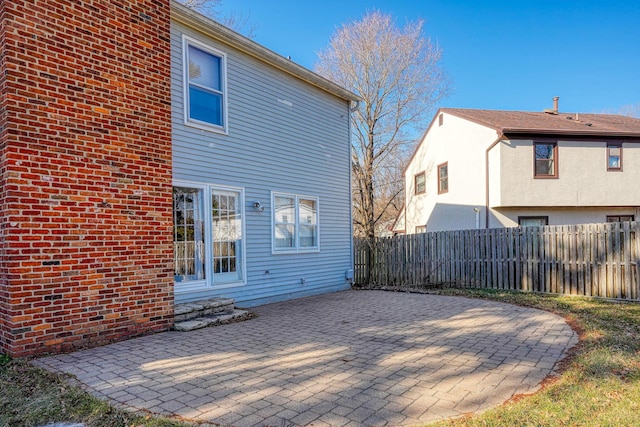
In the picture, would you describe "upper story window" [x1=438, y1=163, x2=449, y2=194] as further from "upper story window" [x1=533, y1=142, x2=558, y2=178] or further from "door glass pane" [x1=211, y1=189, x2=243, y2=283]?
"door glass pane" [x1=211, y1=189, x2=243, y2=283]

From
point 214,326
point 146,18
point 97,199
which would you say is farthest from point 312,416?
point 146,18

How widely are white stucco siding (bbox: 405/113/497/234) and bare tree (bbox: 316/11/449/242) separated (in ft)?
5.39

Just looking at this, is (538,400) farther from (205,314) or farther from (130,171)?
(130,171)

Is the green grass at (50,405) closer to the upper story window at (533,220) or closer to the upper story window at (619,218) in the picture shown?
the upper story window at (533,220)

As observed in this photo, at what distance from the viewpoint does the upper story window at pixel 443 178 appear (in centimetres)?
1695

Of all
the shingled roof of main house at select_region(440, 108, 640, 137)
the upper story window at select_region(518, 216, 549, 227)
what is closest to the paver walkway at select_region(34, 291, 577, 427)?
the upper story window at select_region(518, 216, 549, 227)

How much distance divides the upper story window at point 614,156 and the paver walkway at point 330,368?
11.4m

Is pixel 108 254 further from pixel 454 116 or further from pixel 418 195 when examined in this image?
pixel 418 195

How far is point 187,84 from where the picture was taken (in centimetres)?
682

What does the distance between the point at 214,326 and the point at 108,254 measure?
1928 millimetres

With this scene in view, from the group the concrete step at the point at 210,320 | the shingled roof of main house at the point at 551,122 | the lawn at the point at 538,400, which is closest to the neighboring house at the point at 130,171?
the concrete step at the point at 210,320

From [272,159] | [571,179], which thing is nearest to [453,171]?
[571,179]

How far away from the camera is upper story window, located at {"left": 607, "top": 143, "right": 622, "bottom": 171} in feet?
47.7

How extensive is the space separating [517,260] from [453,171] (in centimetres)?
731
